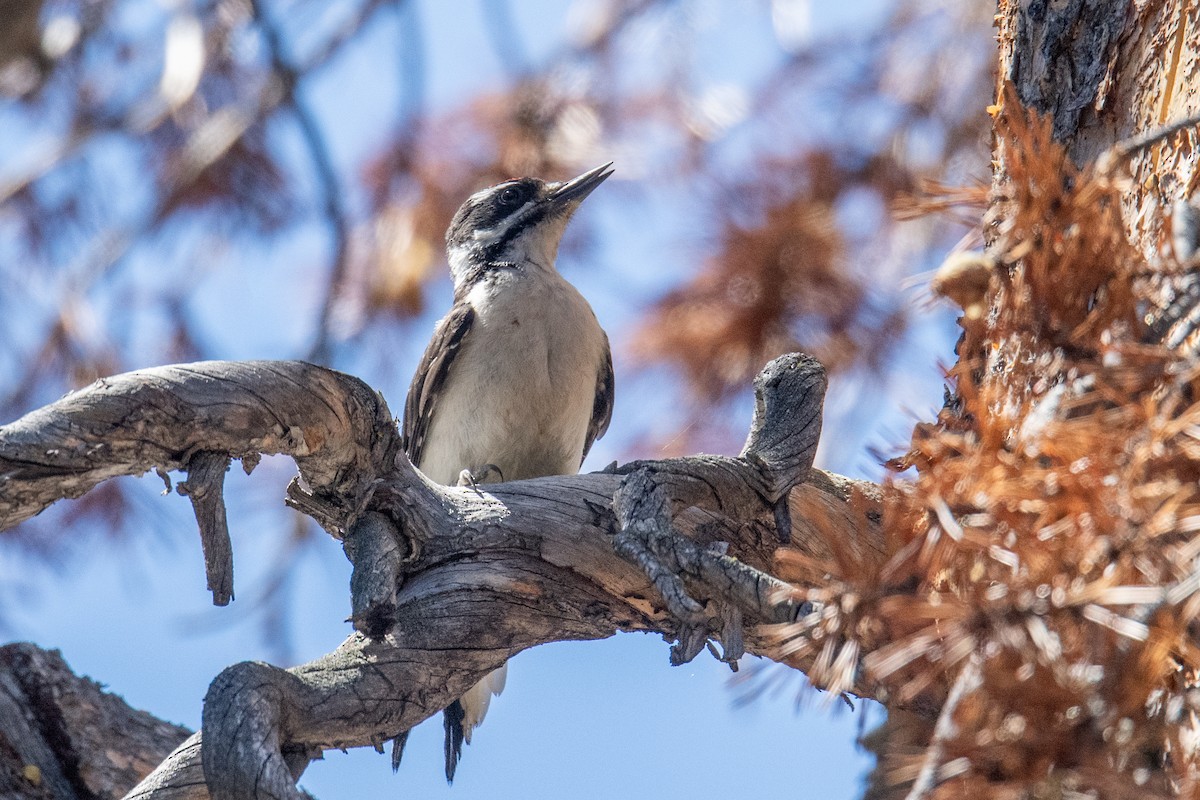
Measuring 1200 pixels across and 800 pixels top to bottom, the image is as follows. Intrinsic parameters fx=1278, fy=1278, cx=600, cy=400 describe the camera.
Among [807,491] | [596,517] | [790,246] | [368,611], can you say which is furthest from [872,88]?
[368,611]

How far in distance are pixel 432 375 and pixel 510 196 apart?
4.03 ft

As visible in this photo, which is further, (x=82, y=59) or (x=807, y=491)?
(x=82, y=59)

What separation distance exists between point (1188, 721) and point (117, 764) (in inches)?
115

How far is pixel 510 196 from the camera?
19.4 ft

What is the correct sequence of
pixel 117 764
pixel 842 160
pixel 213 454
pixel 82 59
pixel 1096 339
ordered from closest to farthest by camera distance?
pixel 1096 339, pixel 213 454, pixel 117 764, pixel 842 160, pixel 82 59

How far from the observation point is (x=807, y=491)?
372cm

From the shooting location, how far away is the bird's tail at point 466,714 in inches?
160

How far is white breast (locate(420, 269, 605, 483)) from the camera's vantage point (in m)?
4.85

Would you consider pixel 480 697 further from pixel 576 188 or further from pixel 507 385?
pixel 576 188

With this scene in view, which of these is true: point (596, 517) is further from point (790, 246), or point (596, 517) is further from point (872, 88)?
point (872, 88)

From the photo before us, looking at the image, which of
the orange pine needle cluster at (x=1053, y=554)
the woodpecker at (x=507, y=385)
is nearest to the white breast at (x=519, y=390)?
the woodpecker at (x=507, y=385)

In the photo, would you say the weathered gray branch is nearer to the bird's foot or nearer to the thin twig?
the bird's foot

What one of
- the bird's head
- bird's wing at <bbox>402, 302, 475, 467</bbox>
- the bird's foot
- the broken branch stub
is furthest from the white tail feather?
the bird's head

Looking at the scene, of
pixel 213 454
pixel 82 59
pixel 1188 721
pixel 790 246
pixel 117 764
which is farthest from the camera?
pixel 82 59
